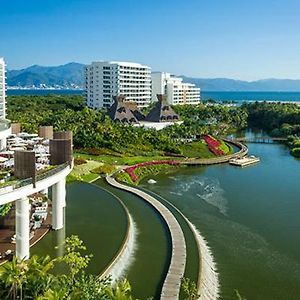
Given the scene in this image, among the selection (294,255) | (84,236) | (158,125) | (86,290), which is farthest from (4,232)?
(158,125)

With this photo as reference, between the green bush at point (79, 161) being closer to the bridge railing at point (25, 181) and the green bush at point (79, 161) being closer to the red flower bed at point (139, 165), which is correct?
the red flower bed at point (139, 165)

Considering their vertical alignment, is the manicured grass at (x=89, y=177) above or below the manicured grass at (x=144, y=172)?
above

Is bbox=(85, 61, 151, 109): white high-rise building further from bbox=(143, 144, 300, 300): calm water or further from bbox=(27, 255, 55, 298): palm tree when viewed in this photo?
bbox=(27, 255, 55, 298): palm tree

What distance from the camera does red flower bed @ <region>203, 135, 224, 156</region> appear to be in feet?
184

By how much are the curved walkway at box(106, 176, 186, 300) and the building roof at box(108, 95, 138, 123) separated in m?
42.7

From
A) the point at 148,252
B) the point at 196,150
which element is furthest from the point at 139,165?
the point at 148,252

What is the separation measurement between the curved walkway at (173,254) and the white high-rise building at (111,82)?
7012 centimetres

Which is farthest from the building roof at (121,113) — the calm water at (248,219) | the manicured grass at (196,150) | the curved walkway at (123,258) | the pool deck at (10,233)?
the pool deck at (10,233)

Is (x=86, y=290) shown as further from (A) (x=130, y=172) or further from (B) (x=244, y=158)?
(B) (x=244, y=158)

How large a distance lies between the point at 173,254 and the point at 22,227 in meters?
7.32

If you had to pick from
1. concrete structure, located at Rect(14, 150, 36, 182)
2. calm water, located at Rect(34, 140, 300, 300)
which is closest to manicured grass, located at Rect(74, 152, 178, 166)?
calm water, located at Rect(34, 140, 300, 300)

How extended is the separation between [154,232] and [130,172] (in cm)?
1683

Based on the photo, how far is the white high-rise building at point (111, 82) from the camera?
100750 mm

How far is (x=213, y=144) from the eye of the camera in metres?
59.1
